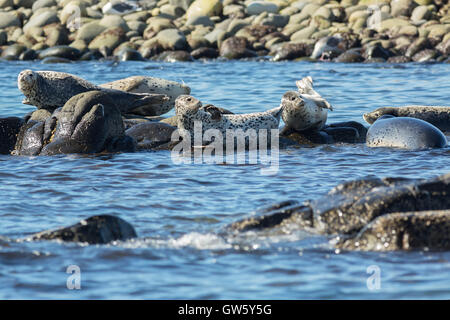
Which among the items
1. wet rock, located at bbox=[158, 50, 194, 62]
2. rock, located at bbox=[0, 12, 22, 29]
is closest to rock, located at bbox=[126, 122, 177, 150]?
wet rock, located at bbox=[158, 50, 194, 62]

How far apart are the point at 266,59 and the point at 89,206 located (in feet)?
59.6

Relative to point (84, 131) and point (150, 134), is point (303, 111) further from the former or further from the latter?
point (84, 131)

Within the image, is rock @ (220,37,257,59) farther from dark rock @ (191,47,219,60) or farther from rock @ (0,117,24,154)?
rock @ (0,117,24,154)

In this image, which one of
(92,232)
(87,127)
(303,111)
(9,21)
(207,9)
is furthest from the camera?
(9,21)

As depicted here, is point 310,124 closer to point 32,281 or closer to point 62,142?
point 62,142

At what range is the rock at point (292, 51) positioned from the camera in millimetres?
23875

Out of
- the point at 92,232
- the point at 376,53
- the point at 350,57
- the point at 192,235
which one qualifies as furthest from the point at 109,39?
the point at 92,232

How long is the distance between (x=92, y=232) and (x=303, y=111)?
16.5 feet

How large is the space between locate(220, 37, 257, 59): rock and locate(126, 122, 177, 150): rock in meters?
15.0

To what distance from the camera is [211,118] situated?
951 centimetres

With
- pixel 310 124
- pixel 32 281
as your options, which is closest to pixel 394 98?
pixel 310 124

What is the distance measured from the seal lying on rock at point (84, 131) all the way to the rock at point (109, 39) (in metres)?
17.0

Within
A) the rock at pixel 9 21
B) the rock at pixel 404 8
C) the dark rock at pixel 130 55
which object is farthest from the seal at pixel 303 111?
the rock at pixel 9 21

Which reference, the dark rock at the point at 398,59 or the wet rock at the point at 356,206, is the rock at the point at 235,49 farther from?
the wet rock at the point at 356,206
